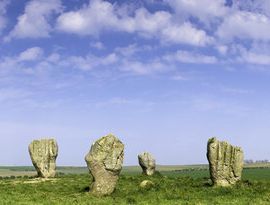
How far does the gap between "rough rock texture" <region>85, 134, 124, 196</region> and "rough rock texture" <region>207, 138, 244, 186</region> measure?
9.43 meters

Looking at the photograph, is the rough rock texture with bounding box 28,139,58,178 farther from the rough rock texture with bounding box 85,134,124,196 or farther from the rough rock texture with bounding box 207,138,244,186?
the rough rock texture with bounding box 207,138,244,186

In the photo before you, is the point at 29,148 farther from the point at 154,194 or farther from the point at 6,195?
the point at 154,194

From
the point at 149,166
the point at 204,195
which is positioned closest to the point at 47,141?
the point at 149,166

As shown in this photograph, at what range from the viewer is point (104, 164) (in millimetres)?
41000

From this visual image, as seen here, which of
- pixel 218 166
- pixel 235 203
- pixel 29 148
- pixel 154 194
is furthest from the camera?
pixel 29 148

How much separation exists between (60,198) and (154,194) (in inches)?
274

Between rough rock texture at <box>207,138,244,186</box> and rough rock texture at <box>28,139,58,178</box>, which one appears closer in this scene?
rough rock texture at <box>207,138,244,186</box>

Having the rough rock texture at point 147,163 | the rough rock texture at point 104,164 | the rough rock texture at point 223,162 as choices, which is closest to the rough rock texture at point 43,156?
the rough rock texture at point 147,163

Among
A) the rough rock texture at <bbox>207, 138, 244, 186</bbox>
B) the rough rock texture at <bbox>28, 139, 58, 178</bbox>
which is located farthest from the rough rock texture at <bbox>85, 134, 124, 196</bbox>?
the rough rock texture at <bbox>28, 139, 58, 178</bbox>

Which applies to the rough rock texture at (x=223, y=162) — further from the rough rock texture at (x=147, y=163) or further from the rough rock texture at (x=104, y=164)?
the rough rock texture at (x=147, y=163)

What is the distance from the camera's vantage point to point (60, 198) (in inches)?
1480

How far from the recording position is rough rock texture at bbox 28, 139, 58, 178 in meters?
64.0

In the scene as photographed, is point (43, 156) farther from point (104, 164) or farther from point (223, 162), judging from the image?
point (223, 162)

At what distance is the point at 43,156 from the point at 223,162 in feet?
83.7
